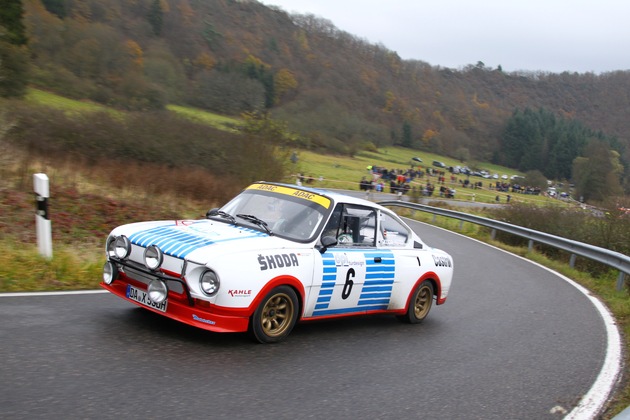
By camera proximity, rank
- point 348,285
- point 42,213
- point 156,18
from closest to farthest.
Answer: point 348,285, point 42,213, point 156,18

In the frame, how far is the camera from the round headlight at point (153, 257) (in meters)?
5.57

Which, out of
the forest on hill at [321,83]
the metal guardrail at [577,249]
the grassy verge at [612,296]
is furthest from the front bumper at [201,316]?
the forest on hill at [321,83]

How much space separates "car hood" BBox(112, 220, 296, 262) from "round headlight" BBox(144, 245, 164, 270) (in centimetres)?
6

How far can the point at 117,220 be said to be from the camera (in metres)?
13.4

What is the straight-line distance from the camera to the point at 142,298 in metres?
5.71

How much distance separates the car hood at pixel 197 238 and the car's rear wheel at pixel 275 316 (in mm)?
499

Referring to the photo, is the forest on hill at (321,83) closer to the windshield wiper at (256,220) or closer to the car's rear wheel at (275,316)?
the windshield wiper at (256,220)

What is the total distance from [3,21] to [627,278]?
130 feet

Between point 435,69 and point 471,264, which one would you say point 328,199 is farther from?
point 435,69

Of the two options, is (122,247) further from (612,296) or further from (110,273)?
(612,296)

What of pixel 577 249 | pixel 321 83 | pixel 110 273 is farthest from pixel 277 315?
pixel 321 83

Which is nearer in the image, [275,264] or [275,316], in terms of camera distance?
[275,264]

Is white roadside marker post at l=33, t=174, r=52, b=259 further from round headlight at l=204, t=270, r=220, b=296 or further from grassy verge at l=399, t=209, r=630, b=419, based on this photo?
grassy verge at l=399, t=209, r=630, b=419

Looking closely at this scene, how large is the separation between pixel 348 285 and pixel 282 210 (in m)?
1.15
